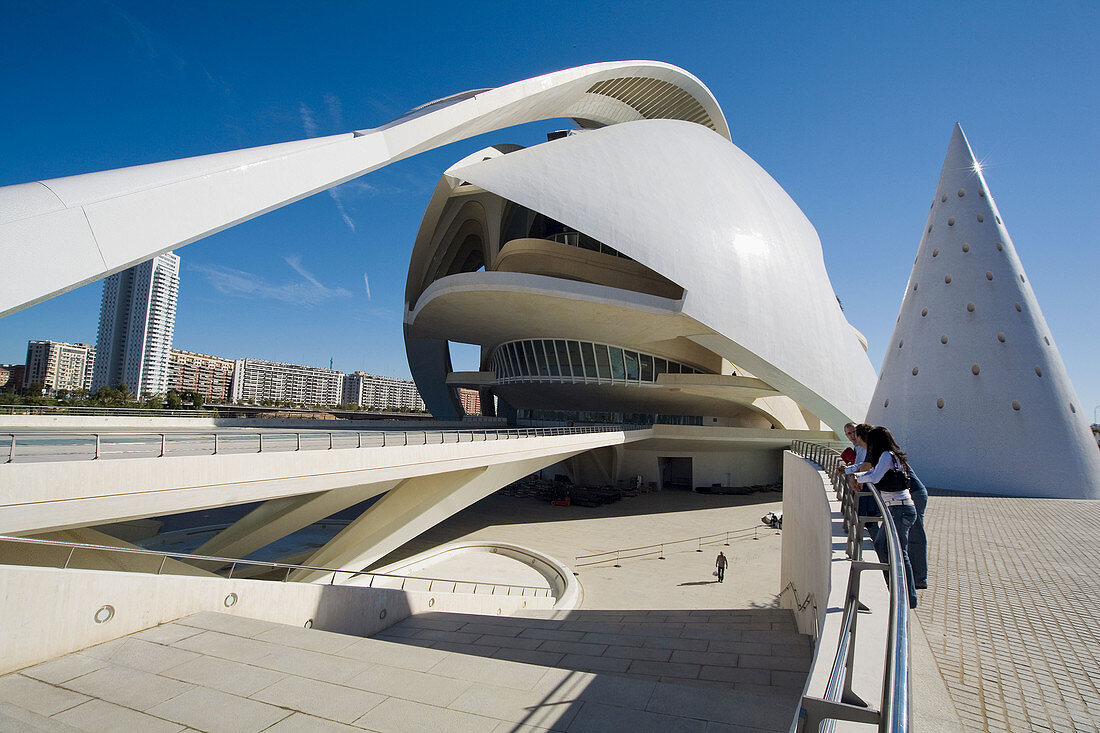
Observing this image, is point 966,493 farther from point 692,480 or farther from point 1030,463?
point 692,480

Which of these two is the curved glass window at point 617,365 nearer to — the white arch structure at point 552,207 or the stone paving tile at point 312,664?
the white arch structure at point 552,207

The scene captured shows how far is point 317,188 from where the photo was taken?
10000 millimetres

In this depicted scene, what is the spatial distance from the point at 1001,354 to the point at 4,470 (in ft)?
58.4

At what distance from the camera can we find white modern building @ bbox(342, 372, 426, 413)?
158m

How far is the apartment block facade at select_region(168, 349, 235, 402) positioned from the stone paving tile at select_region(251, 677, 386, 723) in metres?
115

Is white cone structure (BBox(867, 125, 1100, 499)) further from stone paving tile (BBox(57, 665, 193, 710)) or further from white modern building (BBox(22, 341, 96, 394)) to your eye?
white modern building (BBox(22, 341, 96, 394))

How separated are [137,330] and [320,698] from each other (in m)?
→ 112

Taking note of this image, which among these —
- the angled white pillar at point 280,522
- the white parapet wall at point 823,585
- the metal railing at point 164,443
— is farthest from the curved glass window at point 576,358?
the angled white pillar at point 280,522

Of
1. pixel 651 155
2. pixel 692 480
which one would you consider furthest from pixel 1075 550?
pixel 692 480

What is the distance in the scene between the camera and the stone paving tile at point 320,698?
344 centimetres

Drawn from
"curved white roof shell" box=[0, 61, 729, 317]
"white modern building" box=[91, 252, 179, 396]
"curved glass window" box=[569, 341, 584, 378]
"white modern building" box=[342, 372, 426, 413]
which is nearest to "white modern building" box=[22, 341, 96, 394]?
"white modern building" box=[91, 252, 179, 396]

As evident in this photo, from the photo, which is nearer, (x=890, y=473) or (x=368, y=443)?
(x=890, y=473)

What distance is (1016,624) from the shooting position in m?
4.09

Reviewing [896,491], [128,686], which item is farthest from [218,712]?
[896,491]
